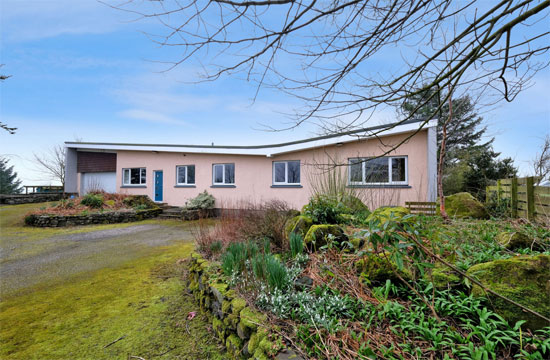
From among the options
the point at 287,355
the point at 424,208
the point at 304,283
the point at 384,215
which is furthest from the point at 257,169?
the point at 287,355

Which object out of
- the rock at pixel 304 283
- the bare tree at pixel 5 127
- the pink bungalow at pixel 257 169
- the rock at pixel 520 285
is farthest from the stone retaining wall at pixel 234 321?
the bare tree at pixel 5 127

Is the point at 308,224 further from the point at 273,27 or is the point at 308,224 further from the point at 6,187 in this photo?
the point at 6,187

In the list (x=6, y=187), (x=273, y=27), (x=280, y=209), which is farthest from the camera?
(x=6, y=187)

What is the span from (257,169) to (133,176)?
919 cm

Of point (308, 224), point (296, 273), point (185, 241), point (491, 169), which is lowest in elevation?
point (185, 241)

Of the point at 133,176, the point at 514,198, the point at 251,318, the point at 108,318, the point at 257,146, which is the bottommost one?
the point at 108,318

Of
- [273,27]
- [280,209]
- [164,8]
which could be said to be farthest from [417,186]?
[164,8]

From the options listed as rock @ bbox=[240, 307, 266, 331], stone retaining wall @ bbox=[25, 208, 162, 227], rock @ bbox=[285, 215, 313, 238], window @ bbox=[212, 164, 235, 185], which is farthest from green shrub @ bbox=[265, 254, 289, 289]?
stone retaining wall @ bbox=[25, 208, 162, 227]

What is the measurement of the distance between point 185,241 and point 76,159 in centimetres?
1602

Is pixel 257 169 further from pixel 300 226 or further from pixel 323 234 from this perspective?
pixel 323 234

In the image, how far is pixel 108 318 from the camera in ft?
10.0

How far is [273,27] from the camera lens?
6.22 ft

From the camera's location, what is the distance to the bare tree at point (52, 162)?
2441 centimetres

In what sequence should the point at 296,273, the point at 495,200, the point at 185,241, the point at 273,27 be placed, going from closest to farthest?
the point at 273,27
the point at 296,273
the point at 495,200
the point at 185,241
